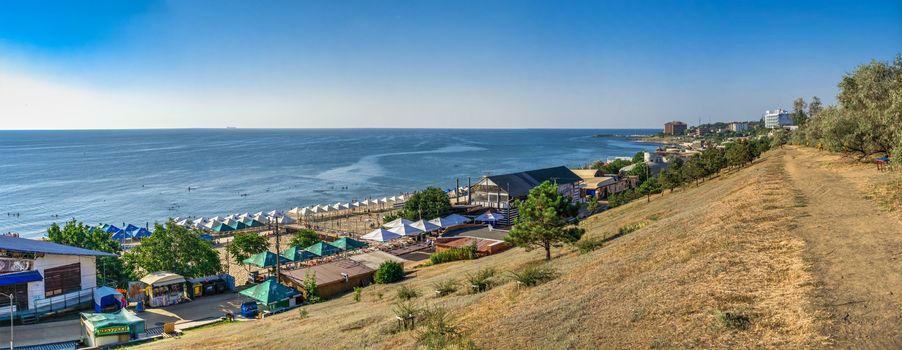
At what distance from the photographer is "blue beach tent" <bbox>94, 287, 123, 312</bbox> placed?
24.3 metres

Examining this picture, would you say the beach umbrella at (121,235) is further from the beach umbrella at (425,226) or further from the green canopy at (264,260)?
the beach umbrella at (425,226)

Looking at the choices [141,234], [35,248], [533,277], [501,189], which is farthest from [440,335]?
[141,234]

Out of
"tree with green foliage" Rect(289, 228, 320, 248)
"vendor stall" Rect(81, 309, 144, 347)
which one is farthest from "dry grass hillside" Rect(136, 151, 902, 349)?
"tree with green foliage" Rect(289, 228, 320, 248)

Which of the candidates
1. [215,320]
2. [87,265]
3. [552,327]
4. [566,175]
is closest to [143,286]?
[87,265]

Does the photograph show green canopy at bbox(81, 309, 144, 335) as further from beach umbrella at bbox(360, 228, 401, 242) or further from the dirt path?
the dirt path

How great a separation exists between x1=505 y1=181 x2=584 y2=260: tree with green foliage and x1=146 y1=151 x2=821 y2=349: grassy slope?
1.24 meters

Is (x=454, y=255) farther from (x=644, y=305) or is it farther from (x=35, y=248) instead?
(x=35, y=248)

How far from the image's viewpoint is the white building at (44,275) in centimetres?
2278

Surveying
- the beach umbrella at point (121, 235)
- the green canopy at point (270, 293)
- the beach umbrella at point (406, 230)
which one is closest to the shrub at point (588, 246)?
the green canopy at point (270, 293)

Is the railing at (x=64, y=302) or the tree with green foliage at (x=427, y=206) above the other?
the tree with green foliage at (x=427, y=206)

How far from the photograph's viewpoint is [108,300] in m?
24.5

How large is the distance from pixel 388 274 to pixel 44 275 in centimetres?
1571

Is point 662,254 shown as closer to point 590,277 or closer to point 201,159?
point 590,277

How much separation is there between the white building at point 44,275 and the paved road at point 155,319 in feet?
4.52
